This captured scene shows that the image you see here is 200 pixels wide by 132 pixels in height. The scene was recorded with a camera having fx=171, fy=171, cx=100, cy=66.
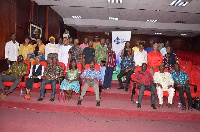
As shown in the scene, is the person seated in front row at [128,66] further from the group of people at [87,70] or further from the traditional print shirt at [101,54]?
the traditional print shirt at [101,54]

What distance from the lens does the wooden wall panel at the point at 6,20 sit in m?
5.70

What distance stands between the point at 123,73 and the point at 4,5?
15.1 feet

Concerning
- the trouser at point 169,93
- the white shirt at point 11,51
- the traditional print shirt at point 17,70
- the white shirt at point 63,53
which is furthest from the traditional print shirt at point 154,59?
the white shirt at point 11,51

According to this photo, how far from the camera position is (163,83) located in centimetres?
477

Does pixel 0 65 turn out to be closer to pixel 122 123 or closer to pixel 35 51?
pixel 35 51

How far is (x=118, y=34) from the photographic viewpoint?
7035mm

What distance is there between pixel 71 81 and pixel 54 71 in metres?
0.59

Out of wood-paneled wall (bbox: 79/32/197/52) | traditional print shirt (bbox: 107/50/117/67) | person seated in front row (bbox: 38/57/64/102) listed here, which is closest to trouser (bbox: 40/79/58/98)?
person seated in front row (bbox: 38/57/64/102)

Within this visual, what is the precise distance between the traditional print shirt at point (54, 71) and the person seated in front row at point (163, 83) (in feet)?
8.91

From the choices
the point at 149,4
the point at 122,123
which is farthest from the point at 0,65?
the point at 149,4

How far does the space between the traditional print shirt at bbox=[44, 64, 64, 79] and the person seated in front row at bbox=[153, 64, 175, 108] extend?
272 cm

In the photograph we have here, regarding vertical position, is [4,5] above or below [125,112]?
above

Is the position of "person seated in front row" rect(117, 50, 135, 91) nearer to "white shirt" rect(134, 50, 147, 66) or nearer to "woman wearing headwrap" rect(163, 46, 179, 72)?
"white shirt" rect(134, 50, 147, 66)

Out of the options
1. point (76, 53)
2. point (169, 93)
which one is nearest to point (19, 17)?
point (76, 53)
